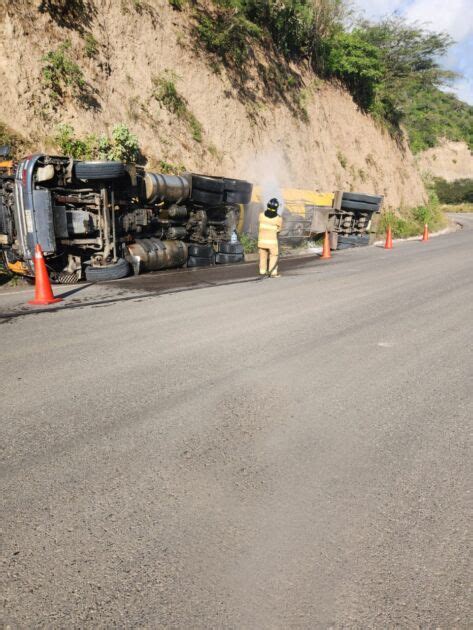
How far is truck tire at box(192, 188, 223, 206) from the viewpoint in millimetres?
11586

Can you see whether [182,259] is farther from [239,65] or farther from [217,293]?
[239,65]

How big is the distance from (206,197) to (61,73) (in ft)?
21.5

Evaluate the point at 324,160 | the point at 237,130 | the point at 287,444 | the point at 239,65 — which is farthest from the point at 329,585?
the point at 324,160

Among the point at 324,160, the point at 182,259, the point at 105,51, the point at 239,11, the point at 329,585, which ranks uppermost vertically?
the point at 239,11

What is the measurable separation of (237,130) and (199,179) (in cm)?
971

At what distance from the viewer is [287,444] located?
303cm

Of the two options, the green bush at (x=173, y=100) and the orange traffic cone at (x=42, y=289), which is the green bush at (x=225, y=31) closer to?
the green bush at (x=173, y=100)

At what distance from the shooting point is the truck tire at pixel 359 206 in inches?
681

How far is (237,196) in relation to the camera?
42.2 ft

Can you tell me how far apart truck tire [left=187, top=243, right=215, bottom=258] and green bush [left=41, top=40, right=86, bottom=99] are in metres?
6.57

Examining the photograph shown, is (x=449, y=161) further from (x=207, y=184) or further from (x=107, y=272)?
(x=107, y=272)

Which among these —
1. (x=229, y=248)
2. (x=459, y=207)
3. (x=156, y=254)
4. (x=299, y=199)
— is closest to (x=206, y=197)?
(x=229, y=248)

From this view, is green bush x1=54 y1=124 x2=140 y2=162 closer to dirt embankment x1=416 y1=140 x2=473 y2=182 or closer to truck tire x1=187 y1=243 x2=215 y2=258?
truck tire x1=187 y1=243 x2=215 y2=258

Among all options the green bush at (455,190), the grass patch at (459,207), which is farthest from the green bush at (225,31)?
the green bush at (455,190)
